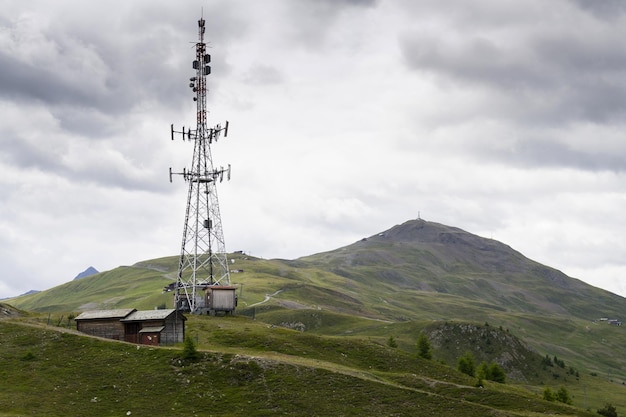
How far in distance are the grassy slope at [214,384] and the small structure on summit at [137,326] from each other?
5578 mm

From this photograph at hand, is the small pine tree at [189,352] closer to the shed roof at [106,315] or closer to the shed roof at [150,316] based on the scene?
the shed roof at [150,316]

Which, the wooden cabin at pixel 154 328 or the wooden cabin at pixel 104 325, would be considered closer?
the wooden cabin at pixel 154 328

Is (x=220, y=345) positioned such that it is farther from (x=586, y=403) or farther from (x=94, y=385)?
(x=586, y=403)

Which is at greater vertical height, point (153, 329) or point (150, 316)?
point (150, 316)

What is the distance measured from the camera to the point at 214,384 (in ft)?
261

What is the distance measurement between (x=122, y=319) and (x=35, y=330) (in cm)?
1245

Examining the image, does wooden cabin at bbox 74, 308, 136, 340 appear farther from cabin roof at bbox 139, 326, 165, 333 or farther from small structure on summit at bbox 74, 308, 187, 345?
cabin roof at bbox 139, 326, 165, 333

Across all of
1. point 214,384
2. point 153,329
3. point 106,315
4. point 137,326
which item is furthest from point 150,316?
point 214,384

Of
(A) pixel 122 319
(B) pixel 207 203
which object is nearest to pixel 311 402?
(A) pixel 122 319

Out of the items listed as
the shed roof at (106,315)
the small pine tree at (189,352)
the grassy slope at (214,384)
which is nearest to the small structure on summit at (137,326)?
the shed roof at (106,315)

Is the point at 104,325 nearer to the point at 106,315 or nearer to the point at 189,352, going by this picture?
the point at 106,315

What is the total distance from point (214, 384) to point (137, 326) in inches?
1012

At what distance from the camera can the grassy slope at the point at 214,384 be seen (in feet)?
242

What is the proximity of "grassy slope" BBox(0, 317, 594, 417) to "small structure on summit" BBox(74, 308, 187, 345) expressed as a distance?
18.3ft
